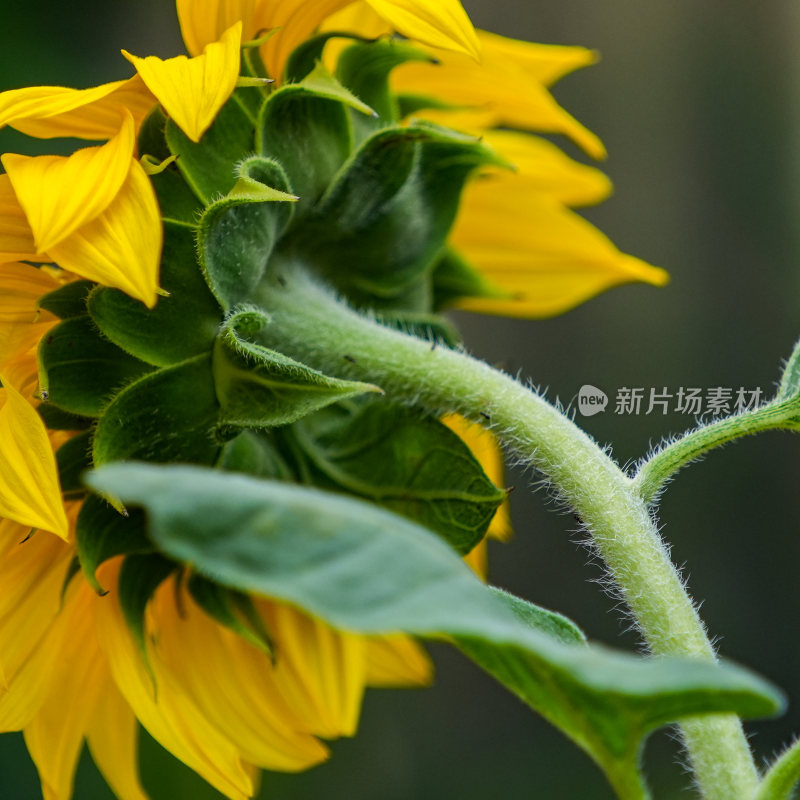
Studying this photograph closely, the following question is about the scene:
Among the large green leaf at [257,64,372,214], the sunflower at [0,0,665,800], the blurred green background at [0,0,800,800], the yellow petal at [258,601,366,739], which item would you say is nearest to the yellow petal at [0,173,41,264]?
the sunflower at [0,0,665,800]

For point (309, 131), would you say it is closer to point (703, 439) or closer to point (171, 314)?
point (171, 314)

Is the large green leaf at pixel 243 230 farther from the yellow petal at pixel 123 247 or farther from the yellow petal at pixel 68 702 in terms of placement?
the yellow petal at pixel 68 702

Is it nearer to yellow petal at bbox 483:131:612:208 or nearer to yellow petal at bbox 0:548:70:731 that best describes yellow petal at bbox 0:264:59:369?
yellow petal at bbox 0:548:70:731

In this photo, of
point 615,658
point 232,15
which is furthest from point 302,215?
point 615,658

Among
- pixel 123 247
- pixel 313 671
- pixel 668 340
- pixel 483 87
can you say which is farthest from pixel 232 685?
pixel 668 340

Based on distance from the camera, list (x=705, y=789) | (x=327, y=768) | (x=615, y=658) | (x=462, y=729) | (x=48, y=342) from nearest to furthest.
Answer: (x=615, y=658) → (x=705, y=789) → (x=48, y=342) → (x=327, y=768) → (x=462, y=729)

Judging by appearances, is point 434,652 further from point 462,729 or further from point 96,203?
point 96,203

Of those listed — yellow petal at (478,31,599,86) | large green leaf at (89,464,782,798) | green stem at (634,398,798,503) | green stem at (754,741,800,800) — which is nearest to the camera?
large green leaf at (89,464,782,798)

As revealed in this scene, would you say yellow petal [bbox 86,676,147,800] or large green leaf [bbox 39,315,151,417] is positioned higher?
large green leaf [bbox 39,315,151,417]
